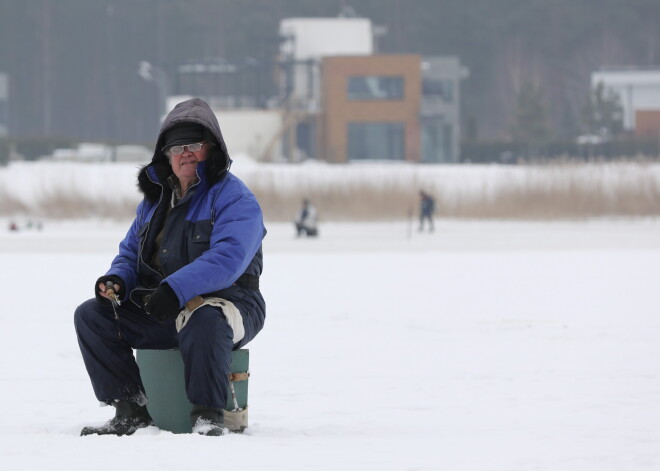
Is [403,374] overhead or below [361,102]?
below

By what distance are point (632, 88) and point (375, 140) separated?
2022cm

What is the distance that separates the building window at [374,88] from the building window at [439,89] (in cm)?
381

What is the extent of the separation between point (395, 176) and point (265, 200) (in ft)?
14.7

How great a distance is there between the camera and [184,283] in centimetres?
556

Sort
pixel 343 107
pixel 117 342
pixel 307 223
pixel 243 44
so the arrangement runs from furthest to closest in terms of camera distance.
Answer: pixel 243 44 < pixel 343 107 < pixel 307 223 < pixel 117 342

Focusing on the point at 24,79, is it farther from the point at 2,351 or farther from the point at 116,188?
the point at 2,351

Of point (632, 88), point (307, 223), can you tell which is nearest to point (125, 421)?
point (307, 223)

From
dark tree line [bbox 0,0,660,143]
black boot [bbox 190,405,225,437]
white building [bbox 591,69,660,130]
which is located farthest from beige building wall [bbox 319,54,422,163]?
black boot [bbox 190,405,225,437]

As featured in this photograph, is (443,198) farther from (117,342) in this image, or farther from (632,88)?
(632,88)

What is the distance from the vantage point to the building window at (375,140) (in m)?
63.9

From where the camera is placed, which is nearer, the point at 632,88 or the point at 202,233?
the point at 202,233

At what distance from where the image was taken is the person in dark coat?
561 centimetres

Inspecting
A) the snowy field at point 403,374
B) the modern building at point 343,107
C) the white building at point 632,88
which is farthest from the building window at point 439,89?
the snowy field at point 403,374

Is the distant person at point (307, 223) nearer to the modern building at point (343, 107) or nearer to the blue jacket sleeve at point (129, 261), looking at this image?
the blue jacket sleeve at point (129, 261)
